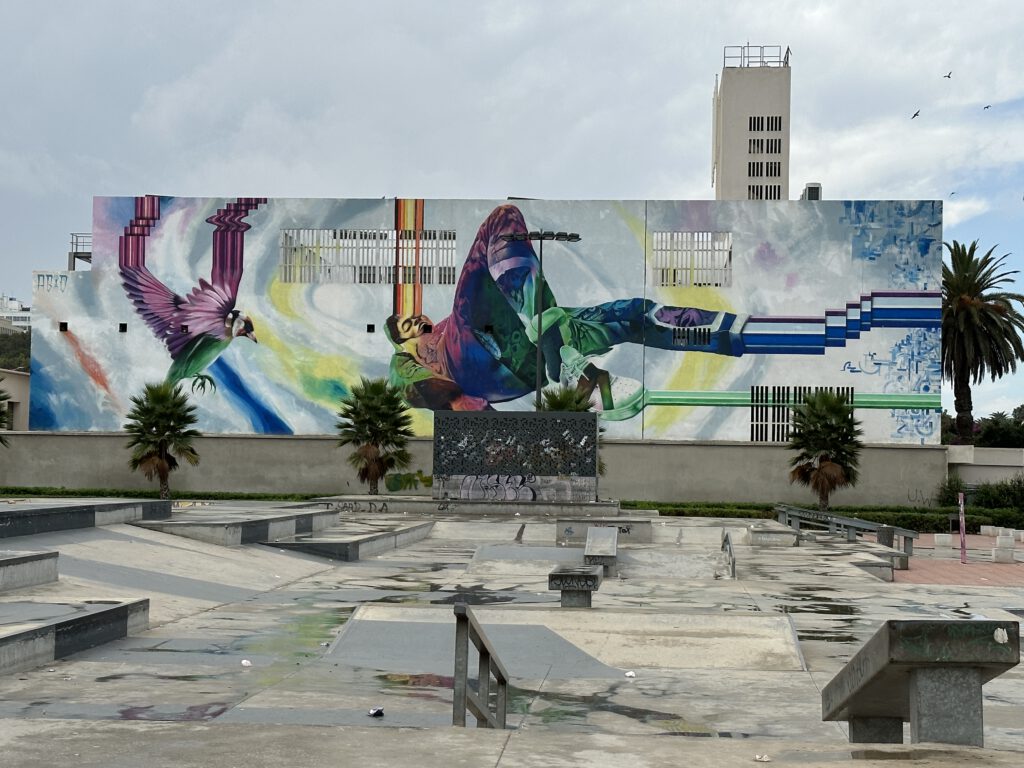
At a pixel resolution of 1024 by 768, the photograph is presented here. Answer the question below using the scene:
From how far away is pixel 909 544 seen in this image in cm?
3108

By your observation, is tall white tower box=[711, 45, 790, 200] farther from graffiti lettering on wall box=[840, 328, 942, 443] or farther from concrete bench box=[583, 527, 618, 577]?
concrete bench box=[583, 527, 618, 577]

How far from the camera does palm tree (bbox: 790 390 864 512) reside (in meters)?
43.7

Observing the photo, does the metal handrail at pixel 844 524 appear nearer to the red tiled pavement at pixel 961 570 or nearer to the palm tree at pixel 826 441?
the red tiled pavement at pixel 961 570

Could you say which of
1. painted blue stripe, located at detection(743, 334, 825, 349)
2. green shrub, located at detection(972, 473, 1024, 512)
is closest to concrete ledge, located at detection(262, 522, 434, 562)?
green shrub, located at detection(972, 473, 1024, 512)

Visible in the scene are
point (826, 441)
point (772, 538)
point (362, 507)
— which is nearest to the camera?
point (772, 538)

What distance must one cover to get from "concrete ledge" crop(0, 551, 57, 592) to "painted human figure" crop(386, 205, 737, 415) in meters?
45.1

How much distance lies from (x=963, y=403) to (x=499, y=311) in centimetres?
2477

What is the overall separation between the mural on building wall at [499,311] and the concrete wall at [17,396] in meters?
2.92

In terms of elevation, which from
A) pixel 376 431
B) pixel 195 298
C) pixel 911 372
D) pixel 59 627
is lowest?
pixel 59 627

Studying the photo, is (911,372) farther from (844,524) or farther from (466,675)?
(466,675)

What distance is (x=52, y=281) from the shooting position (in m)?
60.8

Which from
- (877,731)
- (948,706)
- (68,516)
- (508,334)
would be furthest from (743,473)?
(948,706)

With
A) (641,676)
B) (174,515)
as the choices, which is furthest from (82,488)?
(641,676)

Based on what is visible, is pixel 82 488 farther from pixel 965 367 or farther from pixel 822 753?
pixel 822 753
